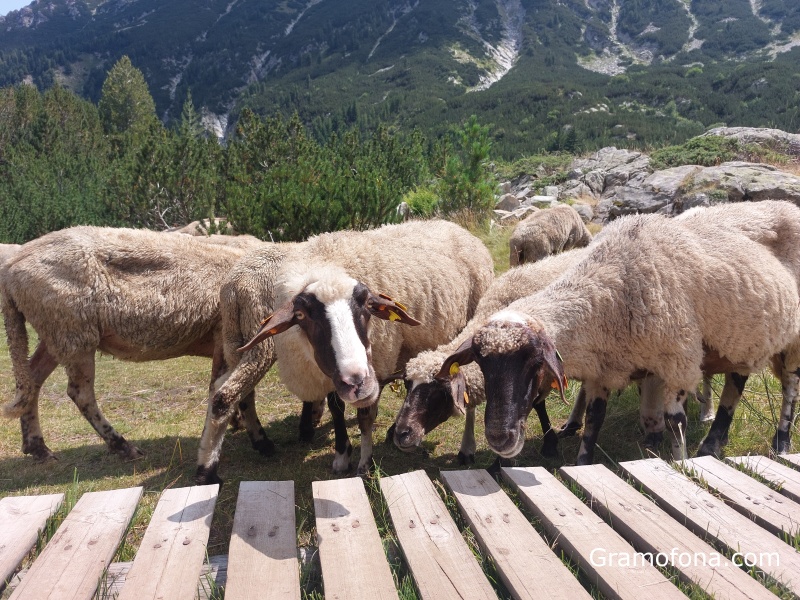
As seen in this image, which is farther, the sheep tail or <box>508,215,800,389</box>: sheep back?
the sheep tail

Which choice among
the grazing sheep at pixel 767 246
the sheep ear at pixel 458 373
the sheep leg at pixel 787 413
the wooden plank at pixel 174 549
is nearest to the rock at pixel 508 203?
the grazing sheep at pixel 767 246

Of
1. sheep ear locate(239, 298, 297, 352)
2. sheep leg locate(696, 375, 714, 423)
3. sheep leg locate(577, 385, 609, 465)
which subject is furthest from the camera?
sheep leg locate(696, 375, 714, 423)

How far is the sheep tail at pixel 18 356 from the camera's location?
176 inches

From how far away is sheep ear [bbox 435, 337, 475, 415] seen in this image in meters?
3.39

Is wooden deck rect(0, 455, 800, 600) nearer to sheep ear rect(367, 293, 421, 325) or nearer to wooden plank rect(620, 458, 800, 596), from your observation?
wooden plank rect(620, 458, 800, 596)

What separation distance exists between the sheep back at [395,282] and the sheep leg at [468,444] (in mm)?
629

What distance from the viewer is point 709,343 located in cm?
386

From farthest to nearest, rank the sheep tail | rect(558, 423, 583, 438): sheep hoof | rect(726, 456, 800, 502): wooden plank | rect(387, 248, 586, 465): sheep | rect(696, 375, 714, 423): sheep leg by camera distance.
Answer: rect(696, 375, 714, 423): sheep leg → rect(558, 423, 583, 438): sheep hoof → the sheep tail → rect(387, 248, 586, 465): sheep → rect(726, 456, 800, 502): wooden plank

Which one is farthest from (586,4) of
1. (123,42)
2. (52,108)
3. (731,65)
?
(52,108)

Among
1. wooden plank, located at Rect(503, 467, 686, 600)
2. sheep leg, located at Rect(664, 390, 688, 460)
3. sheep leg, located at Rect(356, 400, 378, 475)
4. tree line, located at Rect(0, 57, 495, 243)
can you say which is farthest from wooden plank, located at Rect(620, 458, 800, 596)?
Result: tree line, located at Rect(0, 57, 495, 243)

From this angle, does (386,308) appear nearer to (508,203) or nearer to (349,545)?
(349,545)

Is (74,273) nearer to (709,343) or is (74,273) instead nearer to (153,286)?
(153,286)

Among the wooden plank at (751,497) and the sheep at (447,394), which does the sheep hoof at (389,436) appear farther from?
the wooden plank at (751,497)

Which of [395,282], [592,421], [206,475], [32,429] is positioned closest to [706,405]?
[592,421]
